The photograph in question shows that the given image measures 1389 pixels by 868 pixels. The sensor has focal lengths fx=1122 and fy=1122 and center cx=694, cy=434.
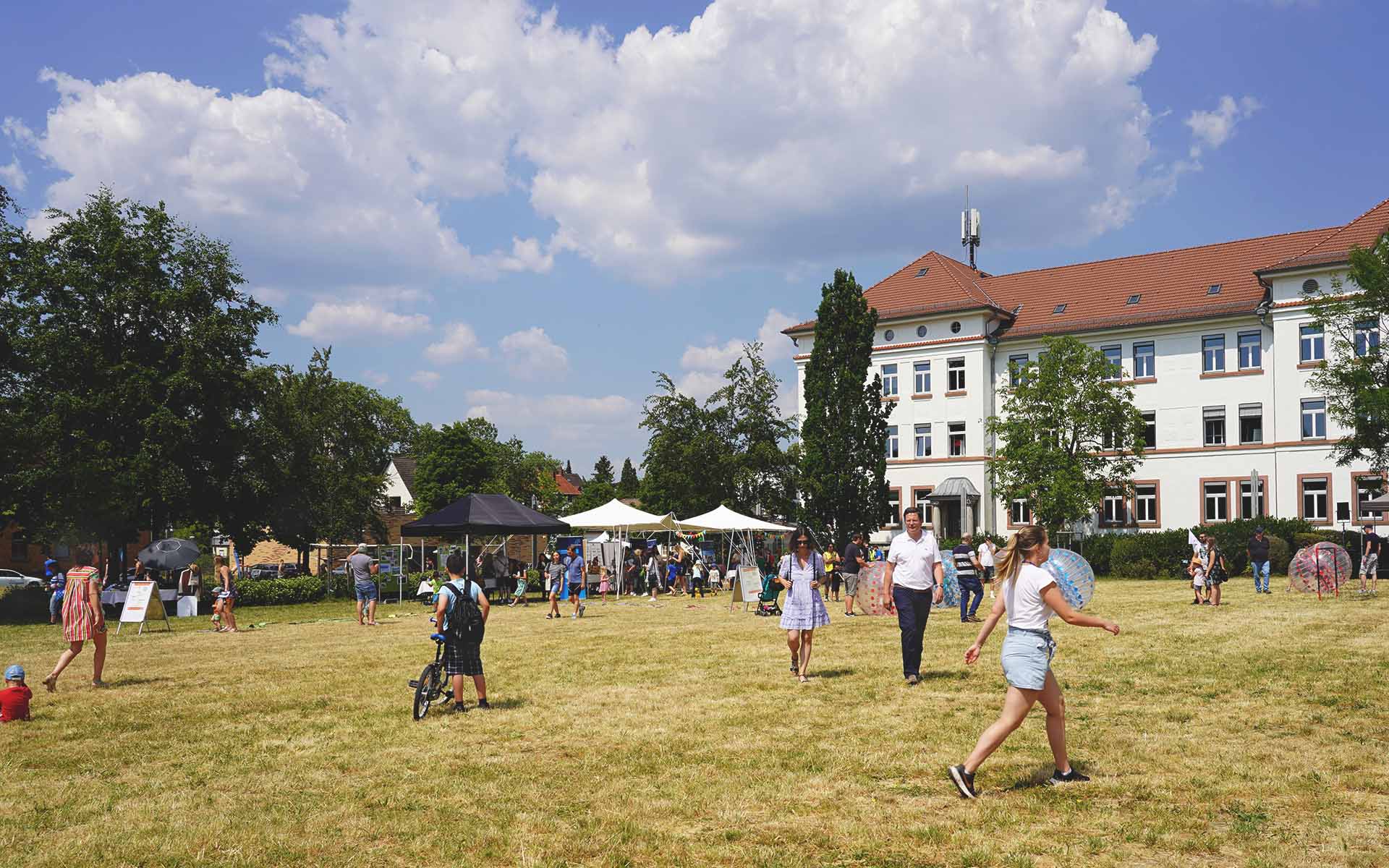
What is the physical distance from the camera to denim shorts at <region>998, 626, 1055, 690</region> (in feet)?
23.6

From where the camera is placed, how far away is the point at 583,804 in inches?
290

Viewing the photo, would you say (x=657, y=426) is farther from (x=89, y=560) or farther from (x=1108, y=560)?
(x=89, y=560)

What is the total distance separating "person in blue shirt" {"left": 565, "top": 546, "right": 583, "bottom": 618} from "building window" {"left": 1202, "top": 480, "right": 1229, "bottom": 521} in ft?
115

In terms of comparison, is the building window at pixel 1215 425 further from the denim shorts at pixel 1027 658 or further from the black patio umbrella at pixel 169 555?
the denim shorts at pixel 1027 658

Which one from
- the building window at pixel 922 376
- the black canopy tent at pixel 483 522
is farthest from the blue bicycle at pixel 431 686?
the building window at pixel 922 376

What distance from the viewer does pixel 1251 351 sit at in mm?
51062

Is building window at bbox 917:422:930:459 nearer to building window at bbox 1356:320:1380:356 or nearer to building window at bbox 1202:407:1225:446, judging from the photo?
building window at bbox 1202:407:1225:446

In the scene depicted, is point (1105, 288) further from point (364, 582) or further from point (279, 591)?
point (364, 582)

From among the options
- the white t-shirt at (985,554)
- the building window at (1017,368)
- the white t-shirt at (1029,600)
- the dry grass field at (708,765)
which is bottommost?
the dry grass field at (708,765)

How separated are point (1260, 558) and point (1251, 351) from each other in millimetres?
25876

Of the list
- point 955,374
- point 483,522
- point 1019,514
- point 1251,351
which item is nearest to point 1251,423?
point 1251,351

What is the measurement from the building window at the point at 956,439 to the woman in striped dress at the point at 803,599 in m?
45.8

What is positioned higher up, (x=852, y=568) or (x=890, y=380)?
(x=890, y=380)

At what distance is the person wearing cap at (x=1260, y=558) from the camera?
1124 inches
